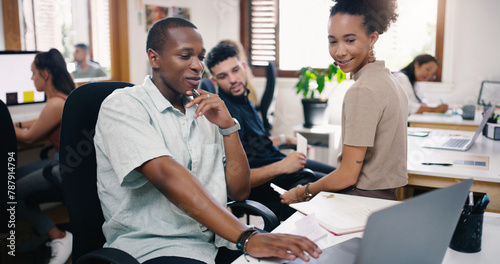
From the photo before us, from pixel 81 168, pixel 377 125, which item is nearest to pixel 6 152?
pixel 81 168

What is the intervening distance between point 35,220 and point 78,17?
1.97 metres

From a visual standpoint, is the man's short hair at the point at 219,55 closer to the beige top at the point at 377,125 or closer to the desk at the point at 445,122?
the beige top at the point at 377,125

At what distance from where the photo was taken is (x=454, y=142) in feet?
7.97

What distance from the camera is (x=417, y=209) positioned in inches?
30.1

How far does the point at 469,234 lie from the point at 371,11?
0.81 meters

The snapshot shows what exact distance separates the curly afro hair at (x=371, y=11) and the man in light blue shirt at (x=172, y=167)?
0.52 metres

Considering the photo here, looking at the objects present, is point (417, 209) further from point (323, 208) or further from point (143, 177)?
point (143, 177)

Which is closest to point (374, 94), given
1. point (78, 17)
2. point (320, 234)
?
point (320, 234)

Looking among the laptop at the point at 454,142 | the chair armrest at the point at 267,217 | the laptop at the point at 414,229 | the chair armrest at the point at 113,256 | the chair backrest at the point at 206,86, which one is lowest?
the chair armrest at the point at 267,217

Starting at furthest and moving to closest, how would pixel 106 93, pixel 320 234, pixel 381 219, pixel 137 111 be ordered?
pixel 106 93 < pixel 137 111 < pixel 320 234 < pixel 381 219

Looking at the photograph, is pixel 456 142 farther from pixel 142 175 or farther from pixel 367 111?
pixel 142 175

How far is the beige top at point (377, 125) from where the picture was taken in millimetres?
1463

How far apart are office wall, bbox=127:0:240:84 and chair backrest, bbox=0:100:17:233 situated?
→ 2.22 meters

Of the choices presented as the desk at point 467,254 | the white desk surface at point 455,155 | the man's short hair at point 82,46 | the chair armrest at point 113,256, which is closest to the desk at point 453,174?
the white desk surface at point 455,155
